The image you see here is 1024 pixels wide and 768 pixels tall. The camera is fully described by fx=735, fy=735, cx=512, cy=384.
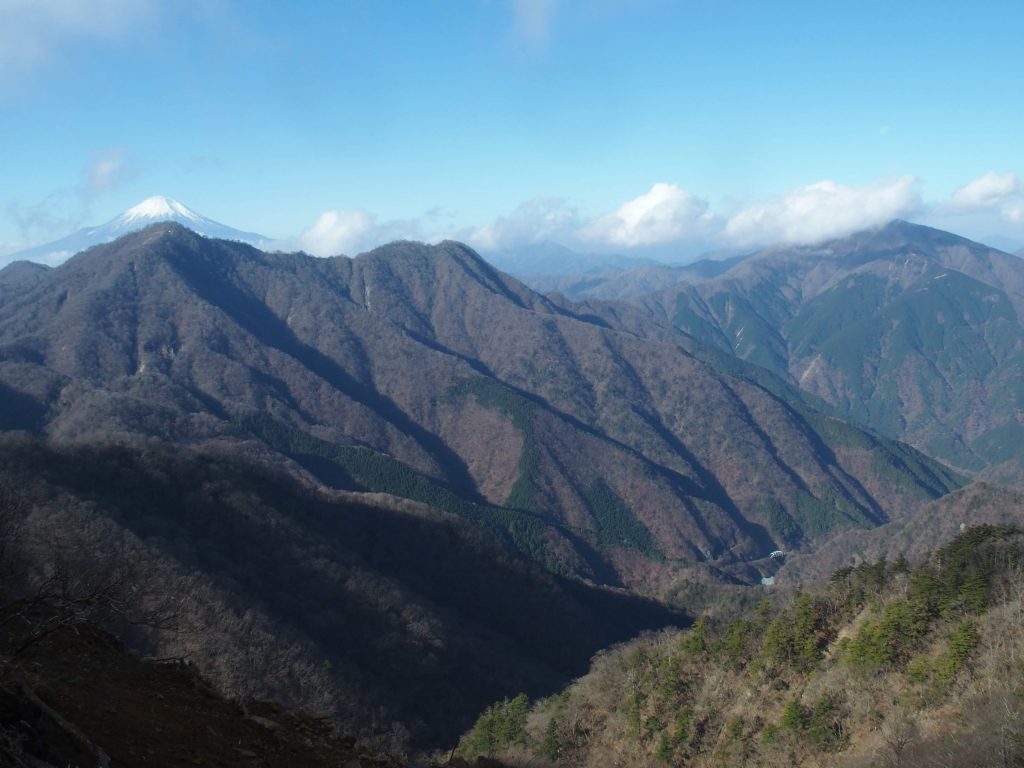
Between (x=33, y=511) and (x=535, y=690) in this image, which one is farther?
(x=535, y=690)

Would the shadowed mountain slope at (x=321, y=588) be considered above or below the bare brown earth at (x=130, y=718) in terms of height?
below

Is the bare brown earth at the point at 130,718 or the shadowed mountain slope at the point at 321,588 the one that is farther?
the shadowed mountain slope at the point at 321,588

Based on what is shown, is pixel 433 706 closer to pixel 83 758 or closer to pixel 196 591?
pixel 196 591

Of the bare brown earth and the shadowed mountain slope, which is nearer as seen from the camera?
the bare brown earth

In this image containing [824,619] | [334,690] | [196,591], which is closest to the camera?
[824,619]

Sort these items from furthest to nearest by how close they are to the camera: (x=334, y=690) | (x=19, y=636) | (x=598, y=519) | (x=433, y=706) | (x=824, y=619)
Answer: (x=598, y=519) → (x=433, y=706) → (x=334, y=690) → (x=824, y=619) → (x=19, y=636)

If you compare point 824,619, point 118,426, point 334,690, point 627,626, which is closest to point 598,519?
point 627,626

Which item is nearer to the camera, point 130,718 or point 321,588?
point 130,718

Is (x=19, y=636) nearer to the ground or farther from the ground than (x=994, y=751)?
farther from the ground

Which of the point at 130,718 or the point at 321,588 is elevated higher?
the point at 130,718

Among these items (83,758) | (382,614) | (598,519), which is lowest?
(598,519)

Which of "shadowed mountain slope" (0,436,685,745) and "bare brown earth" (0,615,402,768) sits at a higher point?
"bare brown earth" (0,615,402,768)
